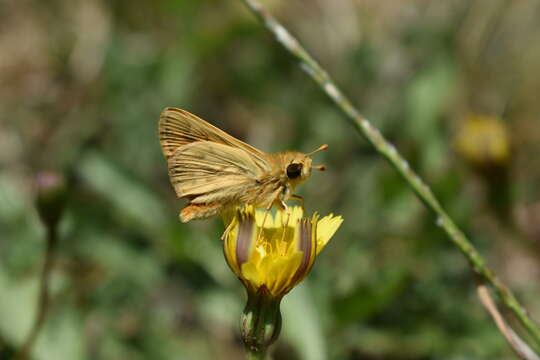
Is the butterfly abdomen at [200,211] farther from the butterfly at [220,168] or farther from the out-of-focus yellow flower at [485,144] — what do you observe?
the out-of-focus yellow flower at [485,144]

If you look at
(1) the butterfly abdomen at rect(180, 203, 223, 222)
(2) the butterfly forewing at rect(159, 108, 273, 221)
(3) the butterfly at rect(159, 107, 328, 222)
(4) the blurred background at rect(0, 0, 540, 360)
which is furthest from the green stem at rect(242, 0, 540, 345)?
(4) the blurred background at rect(0, 0, 540, 360)

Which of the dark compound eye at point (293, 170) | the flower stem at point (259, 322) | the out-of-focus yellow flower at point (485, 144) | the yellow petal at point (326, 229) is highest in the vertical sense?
the out-of-focus yellow flower at point (485, 144)

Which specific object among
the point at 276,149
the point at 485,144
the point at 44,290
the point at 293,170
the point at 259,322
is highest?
the point at 276,149

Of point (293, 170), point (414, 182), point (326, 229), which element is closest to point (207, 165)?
point (293, 170)

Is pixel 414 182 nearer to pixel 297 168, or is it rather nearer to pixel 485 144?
pixel 297 168

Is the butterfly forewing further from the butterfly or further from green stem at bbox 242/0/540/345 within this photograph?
green stem at bbox 242/0/540/345

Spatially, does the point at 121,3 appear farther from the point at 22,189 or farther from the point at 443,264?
the point at 443,264

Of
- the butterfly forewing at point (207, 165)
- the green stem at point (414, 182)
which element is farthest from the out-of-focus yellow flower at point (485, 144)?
the butterfly forewing at point (207, 165)

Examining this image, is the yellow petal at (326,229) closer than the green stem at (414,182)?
Yes
